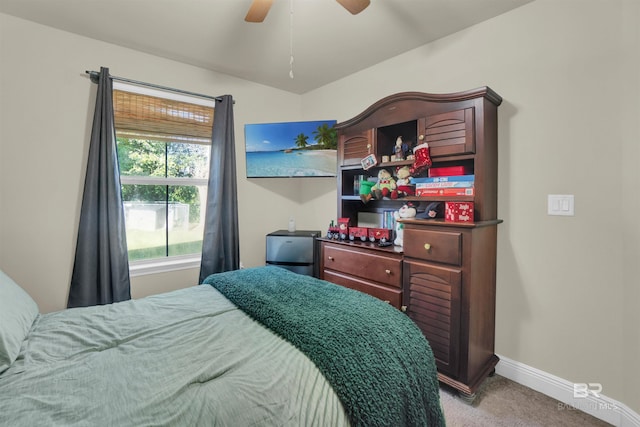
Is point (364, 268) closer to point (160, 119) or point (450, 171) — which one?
point (450, 171)

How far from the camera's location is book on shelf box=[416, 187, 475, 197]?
1.87m

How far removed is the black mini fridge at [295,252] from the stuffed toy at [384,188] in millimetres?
737

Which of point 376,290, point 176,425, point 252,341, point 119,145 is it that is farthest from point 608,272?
point 119,145

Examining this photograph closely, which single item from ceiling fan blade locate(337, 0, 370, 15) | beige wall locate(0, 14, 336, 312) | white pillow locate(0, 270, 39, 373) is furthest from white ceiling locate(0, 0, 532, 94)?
white pillow locate(0, 270, 39, 373)

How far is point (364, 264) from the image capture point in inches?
88.4

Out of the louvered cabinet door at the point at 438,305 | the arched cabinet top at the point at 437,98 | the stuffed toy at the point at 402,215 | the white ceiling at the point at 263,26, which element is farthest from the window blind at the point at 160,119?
the louvered cabinet door at the point at 438,305

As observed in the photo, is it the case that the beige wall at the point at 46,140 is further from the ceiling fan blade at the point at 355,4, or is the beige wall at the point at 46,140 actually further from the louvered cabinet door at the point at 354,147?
the ceiling fan blade at the point at 355,4

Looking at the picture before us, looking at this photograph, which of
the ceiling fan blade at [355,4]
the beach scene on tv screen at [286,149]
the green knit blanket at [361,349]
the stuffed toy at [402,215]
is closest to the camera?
the green knit blanket at [361,349]

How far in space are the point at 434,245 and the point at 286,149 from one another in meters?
1.91

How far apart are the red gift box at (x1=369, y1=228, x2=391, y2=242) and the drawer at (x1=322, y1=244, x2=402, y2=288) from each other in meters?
0.20

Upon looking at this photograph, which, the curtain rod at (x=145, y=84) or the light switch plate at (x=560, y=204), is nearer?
the light switch plate at (x=560, y=204)

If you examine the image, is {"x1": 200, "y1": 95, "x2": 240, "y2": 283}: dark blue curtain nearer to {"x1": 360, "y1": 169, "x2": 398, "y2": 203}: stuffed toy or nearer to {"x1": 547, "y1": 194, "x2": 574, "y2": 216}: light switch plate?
{"x1": 360, "y1": 169, "x2": 398, "y2": 203}: stuffed toy

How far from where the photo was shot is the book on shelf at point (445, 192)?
1.87 m

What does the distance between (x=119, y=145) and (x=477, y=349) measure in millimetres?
3187
